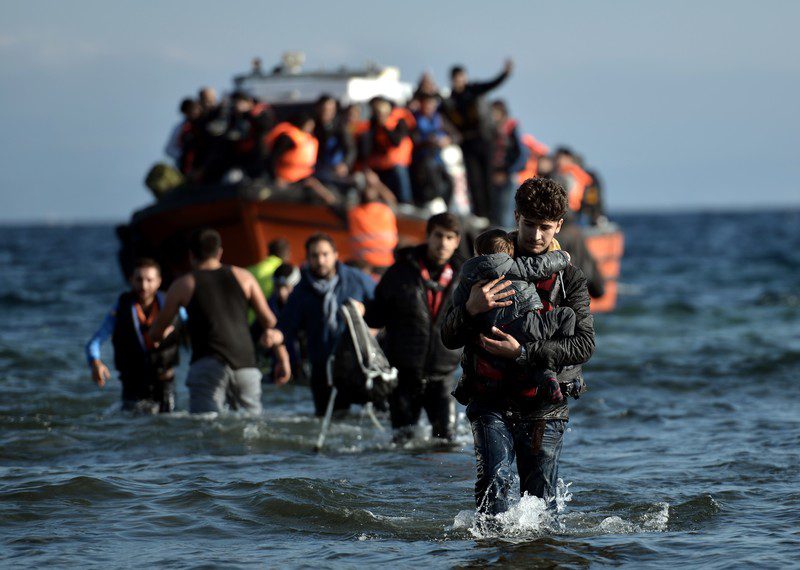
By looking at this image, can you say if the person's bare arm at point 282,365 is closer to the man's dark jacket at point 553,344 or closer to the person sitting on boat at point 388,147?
the man's dark jacket at point 553,344

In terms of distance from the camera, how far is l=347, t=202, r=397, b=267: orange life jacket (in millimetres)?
13859

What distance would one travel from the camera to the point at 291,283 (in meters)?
11.0

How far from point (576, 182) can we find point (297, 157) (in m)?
7.02

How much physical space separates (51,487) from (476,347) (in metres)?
3.27

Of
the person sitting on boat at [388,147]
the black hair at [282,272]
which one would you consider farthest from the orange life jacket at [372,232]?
the black hair at [282,272]

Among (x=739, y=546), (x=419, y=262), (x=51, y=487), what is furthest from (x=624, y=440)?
(x=51, y=487)

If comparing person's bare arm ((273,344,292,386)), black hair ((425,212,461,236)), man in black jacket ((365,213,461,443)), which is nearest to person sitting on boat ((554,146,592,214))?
person's bare arm ((273,344,292,386))

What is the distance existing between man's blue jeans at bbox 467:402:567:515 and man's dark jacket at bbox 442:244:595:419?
6 centimetres

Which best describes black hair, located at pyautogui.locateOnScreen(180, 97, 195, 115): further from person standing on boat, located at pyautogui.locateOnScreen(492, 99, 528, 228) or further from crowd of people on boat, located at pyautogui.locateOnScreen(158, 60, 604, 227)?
person standing on boat, located at pyautogui.locateOnScreen(492, 99, 528, 228)

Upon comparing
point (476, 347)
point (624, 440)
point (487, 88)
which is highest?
point (487, 88)

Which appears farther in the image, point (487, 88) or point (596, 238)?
point (596, 238)

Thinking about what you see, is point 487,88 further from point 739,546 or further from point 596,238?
point 739,546

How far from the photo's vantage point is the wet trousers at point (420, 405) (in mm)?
8516

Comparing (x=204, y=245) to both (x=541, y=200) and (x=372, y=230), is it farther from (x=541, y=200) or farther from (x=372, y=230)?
(x=372, y=230)
